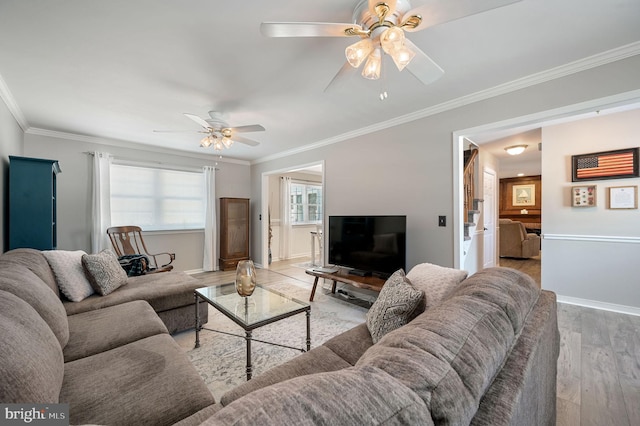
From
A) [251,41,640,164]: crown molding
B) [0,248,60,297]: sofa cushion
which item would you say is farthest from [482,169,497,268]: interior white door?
[0,248,60,297]: sofa cushion

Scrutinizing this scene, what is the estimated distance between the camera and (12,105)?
9.18 ft

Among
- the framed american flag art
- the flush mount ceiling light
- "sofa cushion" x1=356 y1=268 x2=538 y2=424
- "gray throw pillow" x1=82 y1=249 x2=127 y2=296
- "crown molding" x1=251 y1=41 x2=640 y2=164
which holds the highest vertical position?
"crown molding" x1=251 y1=41 x2=640 y2=164

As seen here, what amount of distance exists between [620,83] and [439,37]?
1.49 metres

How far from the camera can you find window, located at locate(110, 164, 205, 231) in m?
4.35

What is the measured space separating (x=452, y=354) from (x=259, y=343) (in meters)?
2.13

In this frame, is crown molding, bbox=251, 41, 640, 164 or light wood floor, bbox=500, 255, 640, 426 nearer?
light wood floor, bbox=500, 255, 640, 426

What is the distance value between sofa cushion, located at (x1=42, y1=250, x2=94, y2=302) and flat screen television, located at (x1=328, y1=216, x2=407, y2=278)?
2.61 m

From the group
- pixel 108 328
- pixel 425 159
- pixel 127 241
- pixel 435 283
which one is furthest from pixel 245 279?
pixel 127 241

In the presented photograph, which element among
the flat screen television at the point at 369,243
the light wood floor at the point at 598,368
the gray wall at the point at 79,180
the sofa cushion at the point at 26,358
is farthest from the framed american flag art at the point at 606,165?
the gray wall at the point at 79,180

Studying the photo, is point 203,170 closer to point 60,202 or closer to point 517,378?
point 60,202

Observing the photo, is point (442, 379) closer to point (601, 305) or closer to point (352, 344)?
point (352, 344)

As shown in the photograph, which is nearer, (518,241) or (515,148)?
(515,148)

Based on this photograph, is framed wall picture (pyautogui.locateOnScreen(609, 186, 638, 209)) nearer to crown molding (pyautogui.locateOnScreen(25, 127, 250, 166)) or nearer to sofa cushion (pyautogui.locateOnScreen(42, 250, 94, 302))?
sofa cushion (pyautogui.locateOnScreen(42, 250, 94, 302))

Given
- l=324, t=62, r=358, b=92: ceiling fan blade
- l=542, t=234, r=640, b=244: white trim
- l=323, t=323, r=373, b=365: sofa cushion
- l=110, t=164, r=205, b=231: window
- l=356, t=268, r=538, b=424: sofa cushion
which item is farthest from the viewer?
l=110, t=164, r=205, b=231: window
